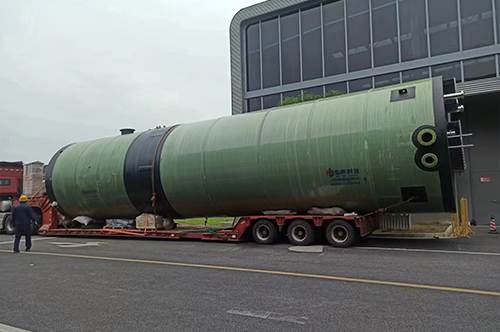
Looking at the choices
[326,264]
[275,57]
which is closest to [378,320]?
[326,264]

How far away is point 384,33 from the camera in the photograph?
843 inches

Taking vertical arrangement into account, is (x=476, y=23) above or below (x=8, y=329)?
above

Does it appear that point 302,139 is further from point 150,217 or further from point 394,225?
point 150,217

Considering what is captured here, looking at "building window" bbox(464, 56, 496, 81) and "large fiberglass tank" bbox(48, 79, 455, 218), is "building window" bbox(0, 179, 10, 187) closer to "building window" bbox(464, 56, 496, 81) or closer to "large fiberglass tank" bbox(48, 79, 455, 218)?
"large fiberglass tank" bbox(48, 79, 455, 218)

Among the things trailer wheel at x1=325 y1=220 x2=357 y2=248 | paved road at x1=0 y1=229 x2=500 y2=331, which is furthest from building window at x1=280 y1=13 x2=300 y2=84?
paved road at x1=0 y1=229 x2=500 y2=331

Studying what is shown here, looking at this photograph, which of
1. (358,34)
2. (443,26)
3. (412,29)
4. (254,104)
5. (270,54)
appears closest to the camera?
(443,26)

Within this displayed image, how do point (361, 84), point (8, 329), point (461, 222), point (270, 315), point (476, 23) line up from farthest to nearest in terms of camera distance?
1. point (361, 84)
2. point (476, 23)
3. point (461, 222)
4. point (270, 315)
5. point (8, 329)

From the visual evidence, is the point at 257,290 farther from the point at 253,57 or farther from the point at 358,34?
the point at 253,57

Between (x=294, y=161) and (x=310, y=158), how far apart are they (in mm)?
459

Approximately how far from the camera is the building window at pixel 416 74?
2016 centimetres

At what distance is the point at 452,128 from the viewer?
11.3 meters

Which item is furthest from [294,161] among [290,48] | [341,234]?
[290,48]

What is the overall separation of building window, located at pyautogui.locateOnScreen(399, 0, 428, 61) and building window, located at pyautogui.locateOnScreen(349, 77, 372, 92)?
1863mm

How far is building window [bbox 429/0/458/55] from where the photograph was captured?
19453 millimetres
